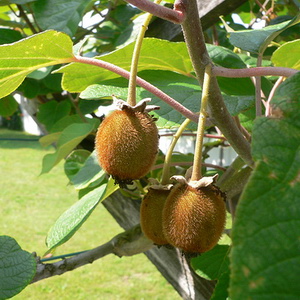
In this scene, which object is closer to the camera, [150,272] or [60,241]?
[60,241]

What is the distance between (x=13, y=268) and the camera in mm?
663

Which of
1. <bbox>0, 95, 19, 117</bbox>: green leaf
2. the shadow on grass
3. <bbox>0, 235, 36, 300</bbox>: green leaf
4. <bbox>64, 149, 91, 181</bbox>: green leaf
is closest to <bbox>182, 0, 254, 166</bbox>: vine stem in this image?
<bbox>0, 235, 36, 300</bbox>: green leaf

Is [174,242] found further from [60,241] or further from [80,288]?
[80,288]

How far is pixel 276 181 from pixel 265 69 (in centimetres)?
28

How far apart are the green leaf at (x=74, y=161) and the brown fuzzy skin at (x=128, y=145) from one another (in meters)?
0.80

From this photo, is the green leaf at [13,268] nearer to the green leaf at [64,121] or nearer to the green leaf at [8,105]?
the green leaf at [64,121]

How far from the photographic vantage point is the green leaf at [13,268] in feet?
2.06

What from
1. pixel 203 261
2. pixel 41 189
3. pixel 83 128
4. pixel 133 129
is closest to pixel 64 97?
pixel 83 128

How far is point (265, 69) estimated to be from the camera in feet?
1.84

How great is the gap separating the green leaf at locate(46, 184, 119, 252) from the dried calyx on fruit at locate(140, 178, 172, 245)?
0.11 metres

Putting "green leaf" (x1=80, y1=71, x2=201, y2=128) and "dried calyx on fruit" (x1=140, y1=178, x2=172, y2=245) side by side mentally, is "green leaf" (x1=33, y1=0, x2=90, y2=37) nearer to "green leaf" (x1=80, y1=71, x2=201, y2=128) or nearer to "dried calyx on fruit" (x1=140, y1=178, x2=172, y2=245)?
"green leaf" (x1=80, y1=71, x2=201, y2=128)

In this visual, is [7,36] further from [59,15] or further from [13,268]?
[13,268]

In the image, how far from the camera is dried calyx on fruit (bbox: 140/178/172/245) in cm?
66

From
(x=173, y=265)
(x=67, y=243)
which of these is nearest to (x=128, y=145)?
(x=173, y=265)
